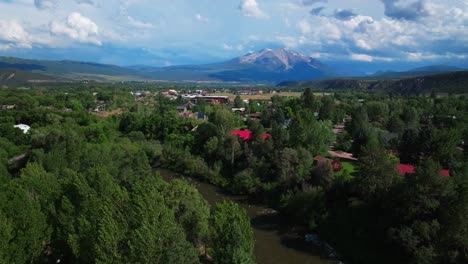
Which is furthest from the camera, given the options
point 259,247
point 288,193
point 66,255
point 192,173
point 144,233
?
point 192,173

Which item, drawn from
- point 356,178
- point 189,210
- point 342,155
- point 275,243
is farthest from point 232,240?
point 342,155

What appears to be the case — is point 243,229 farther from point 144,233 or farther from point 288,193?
point 288,193

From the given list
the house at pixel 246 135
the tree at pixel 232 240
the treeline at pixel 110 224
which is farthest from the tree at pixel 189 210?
the house at pixel 246 135

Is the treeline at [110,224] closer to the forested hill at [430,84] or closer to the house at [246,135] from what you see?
the house at [246,135]

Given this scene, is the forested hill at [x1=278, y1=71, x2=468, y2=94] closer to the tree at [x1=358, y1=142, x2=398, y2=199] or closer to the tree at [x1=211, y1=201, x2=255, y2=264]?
the tree at [x1=358, y1=142, x2=398, y2=199]

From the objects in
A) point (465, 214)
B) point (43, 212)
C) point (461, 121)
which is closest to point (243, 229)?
point (43, 212)

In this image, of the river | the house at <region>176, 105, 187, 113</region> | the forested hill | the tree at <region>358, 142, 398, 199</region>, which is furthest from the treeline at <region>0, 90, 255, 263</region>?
the forested hill

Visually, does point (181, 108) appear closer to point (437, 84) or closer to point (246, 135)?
point (246, 135)
